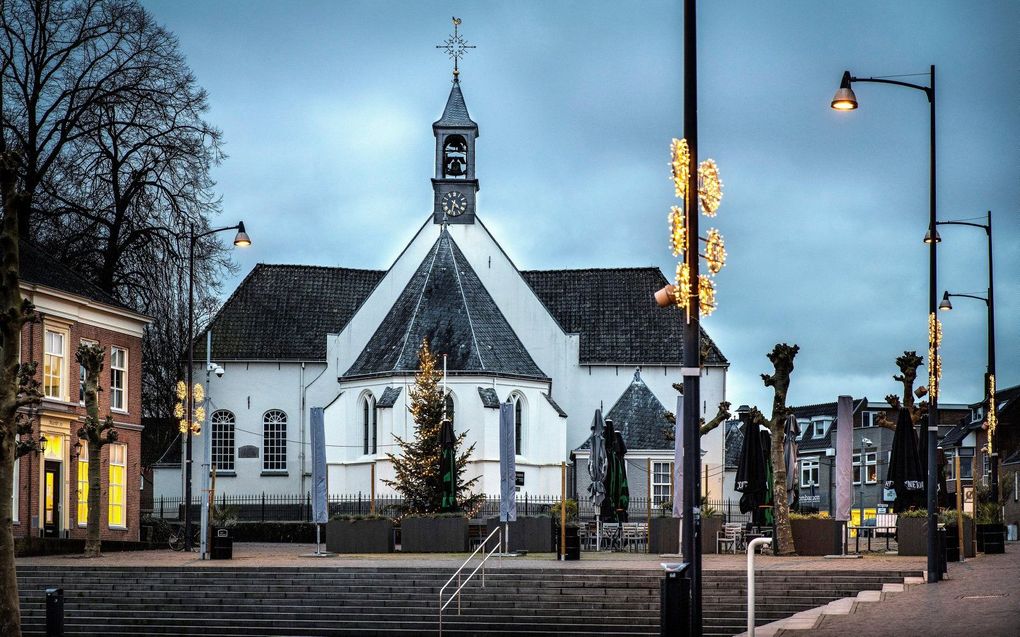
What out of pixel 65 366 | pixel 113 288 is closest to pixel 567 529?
pixel 65 366

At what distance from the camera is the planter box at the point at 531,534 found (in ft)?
116

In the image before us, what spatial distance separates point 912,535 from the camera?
31953 millimetres

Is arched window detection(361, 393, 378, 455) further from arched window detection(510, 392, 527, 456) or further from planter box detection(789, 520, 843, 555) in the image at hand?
planter box detection(789, 520, 843, 555)

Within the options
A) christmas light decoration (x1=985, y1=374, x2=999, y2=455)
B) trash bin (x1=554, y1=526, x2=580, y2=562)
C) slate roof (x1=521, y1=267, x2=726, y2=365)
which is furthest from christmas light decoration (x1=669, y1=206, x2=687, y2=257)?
slate roof (x1=521, y1=267, x2=726, y2=365)

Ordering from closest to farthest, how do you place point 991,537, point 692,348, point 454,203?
point 692,348, point 991,537, point 454,203

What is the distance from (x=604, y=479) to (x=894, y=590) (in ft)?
43.6

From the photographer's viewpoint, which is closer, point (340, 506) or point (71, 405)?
point (71, 405)

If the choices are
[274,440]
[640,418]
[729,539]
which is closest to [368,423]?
[274,440]

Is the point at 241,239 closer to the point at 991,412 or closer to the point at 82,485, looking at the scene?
the point at 82,485

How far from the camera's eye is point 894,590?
2323 centimetres

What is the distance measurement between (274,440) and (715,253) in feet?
164

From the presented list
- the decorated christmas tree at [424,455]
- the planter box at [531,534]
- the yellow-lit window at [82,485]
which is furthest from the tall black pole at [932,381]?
the yellow-lit window at [82,485]

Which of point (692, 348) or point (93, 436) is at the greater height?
point (692, 348)

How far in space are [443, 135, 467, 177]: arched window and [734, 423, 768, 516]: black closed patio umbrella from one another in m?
35.2
